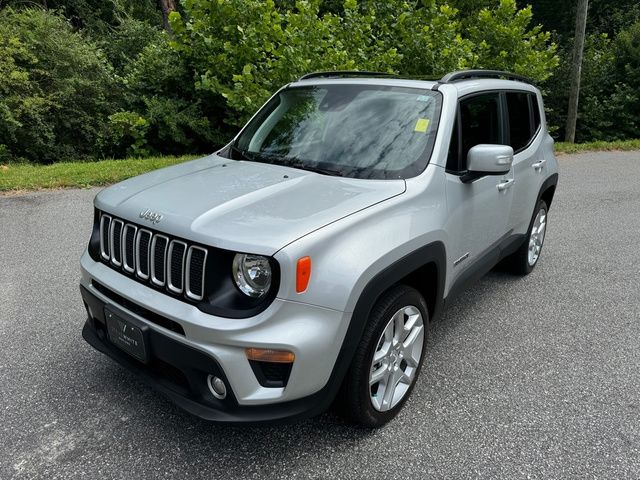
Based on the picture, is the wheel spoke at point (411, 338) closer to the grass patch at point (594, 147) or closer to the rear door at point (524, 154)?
the rear door at point (524, 154)

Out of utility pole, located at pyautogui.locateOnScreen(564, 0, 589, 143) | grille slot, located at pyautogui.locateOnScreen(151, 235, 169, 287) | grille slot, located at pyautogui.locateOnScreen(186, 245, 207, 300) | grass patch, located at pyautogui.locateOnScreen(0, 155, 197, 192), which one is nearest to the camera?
grille slot, located at pyautogui.locateOnScreen(186, 245, 207, 300)

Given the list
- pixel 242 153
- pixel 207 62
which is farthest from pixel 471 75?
pixel 207 62

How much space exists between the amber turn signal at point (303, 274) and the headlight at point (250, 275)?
129 mm

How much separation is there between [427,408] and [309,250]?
1341 mm

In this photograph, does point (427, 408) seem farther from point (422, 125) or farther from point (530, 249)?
point (530, 249)

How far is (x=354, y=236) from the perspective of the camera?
233 centimetres

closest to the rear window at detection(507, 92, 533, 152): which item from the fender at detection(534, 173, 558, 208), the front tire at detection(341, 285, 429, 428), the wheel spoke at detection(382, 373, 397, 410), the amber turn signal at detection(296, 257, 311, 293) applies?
the fender at detection(534, 173, 558, 208)

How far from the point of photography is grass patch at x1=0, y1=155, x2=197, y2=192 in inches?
307

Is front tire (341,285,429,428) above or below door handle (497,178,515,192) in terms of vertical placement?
below

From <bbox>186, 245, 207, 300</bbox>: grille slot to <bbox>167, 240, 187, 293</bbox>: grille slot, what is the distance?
0.17 feet

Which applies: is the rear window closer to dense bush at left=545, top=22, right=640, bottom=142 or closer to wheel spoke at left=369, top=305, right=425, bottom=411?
wheel spoke at left=369, top=305, right=425, bottom=411

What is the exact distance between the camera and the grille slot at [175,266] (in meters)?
2.29

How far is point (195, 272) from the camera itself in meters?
2.24

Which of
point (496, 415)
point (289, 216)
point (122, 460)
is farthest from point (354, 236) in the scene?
point (122, 460)
